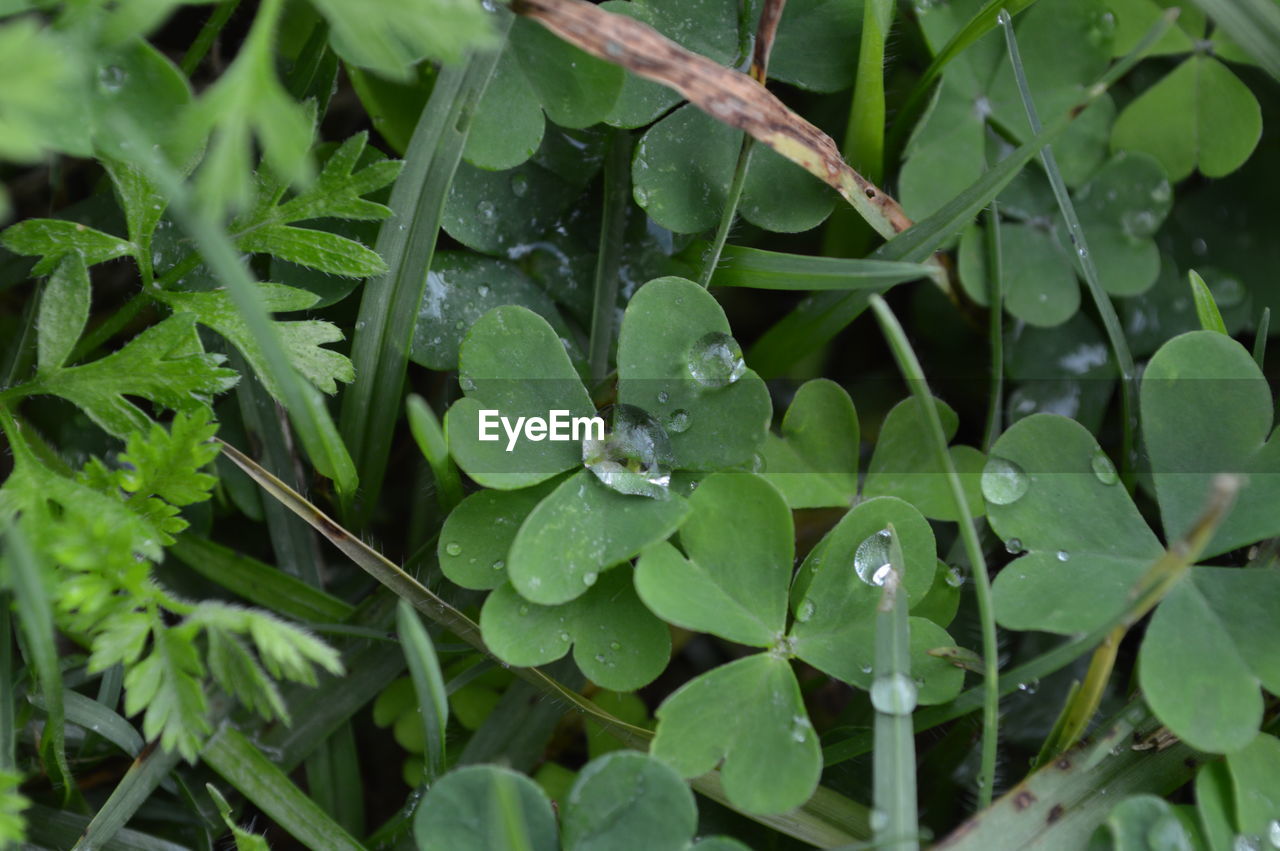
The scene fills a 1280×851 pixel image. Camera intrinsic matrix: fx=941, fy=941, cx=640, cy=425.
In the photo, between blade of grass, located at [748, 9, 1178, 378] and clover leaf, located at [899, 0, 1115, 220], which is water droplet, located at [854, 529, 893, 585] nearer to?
blade of grass, located at [748, 9, 1178, 378]

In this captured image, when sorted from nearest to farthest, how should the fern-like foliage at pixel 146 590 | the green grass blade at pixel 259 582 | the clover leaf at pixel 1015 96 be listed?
the fern-like foliage at pixel 146 590
the green grass blade at pixel 259 582
the clover leaf at pixel 1015 96

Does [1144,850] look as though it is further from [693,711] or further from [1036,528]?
[693,711]

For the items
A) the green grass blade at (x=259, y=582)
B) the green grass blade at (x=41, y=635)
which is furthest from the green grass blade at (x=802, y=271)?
the green grass blade at (x=41, y=635)

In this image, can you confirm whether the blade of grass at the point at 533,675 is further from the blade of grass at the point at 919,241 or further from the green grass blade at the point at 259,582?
the blade of grass at the point at 919,241

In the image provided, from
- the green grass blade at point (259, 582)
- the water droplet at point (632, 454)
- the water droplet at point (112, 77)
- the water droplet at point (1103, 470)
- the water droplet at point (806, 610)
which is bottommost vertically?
the green grass blade at point (259, 582)

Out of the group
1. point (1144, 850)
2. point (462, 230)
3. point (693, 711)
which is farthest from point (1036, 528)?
point (462, 230)

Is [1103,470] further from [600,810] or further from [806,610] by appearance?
[600,810]

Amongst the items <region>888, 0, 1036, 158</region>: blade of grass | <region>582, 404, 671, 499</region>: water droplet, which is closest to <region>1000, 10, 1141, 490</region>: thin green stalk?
<region>888, 0, 1036, 158</region>: blade of grass
